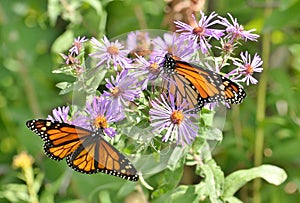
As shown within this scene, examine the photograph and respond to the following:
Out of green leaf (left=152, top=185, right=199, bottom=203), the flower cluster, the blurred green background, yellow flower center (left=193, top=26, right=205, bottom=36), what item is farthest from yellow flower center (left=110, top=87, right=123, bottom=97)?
the blurred green background

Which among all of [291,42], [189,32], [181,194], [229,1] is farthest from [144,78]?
[229,1]

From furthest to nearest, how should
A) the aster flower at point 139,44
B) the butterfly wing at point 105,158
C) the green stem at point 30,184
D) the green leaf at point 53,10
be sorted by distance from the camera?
the green leaf at point 53,10
the green stem at point 30,184
the aster flower at point 139,44
the butterfly wing at point 105,158

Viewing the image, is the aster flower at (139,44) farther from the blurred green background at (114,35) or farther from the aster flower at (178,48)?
the blurred green background at (114,35)

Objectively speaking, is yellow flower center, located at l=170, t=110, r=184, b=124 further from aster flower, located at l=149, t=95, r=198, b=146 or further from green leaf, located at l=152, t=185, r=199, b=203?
green leaf, located at l=152, t=185, r=199, b=203

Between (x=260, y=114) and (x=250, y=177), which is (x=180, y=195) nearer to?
(x=250, y=177)

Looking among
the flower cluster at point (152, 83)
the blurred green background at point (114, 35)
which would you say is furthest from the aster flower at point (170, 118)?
the blurred green background at point (114, 35)

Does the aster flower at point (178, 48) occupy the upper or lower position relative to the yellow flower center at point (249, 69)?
upper

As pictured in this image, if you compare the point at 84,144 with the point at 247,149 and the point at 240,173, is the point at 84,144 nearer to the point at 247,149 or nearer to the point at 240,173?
Answer: the point at 240,173

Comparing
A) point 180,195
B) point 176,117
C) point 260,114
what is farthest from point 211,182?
point 260,114
